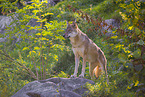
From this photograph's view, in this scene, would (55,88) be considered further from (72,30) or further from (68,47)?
(68,47)

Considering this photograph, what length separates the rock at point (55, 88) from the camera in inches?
156

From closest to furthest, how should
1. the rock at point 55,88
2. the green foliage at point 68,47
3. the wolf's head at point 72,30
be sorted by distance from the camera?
Answer: the green foliage at point 68,47 < the rock at point 55,88 < the wolf's head at point 72,30

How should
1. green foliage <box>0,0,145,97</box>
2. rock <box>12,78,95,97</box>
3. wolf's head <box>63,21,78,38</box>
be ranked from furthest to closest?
wolf's head <box>63,21,78,38</box> → rock <box>12,78,95,97</box> → green foliage <box>0,0,145,97</box>

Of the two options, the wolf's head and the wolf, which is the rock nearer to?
the wolf

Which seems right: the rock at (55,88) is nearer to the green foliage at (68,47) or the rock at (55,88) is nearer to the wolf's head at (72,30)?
the green foliage at (68,47)

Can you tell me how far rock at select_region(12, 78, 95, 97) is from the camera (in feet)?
13.0

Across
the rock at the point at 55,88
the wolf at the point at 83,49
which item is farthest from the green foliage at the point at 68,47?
the wolf at the point at 83,49

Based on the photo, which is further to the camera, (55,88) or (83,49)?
(83,49)

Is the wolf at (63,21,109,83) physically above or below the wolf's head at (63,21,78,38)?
below

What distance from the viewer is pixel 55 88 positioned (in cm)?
414

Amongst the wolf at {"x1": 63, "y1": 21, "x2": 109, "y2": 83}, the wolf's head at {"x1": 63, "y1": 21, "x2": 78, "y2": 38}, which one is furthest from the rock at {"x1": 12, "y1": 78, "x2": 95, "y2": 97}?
the wolf's head at {"x1": 63, "y1": 21, "x2": 78, "y2": 38}

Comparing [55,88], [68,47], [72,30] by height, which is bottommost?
[55,88]

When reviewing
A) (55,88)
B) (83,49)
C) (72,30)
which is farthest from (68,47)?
(55,88)

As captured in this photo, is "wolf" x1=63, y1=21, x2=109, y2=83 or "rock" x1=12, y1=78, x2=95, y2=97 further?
"wolf" x1=63, y1=21, x2=109, y2=83
